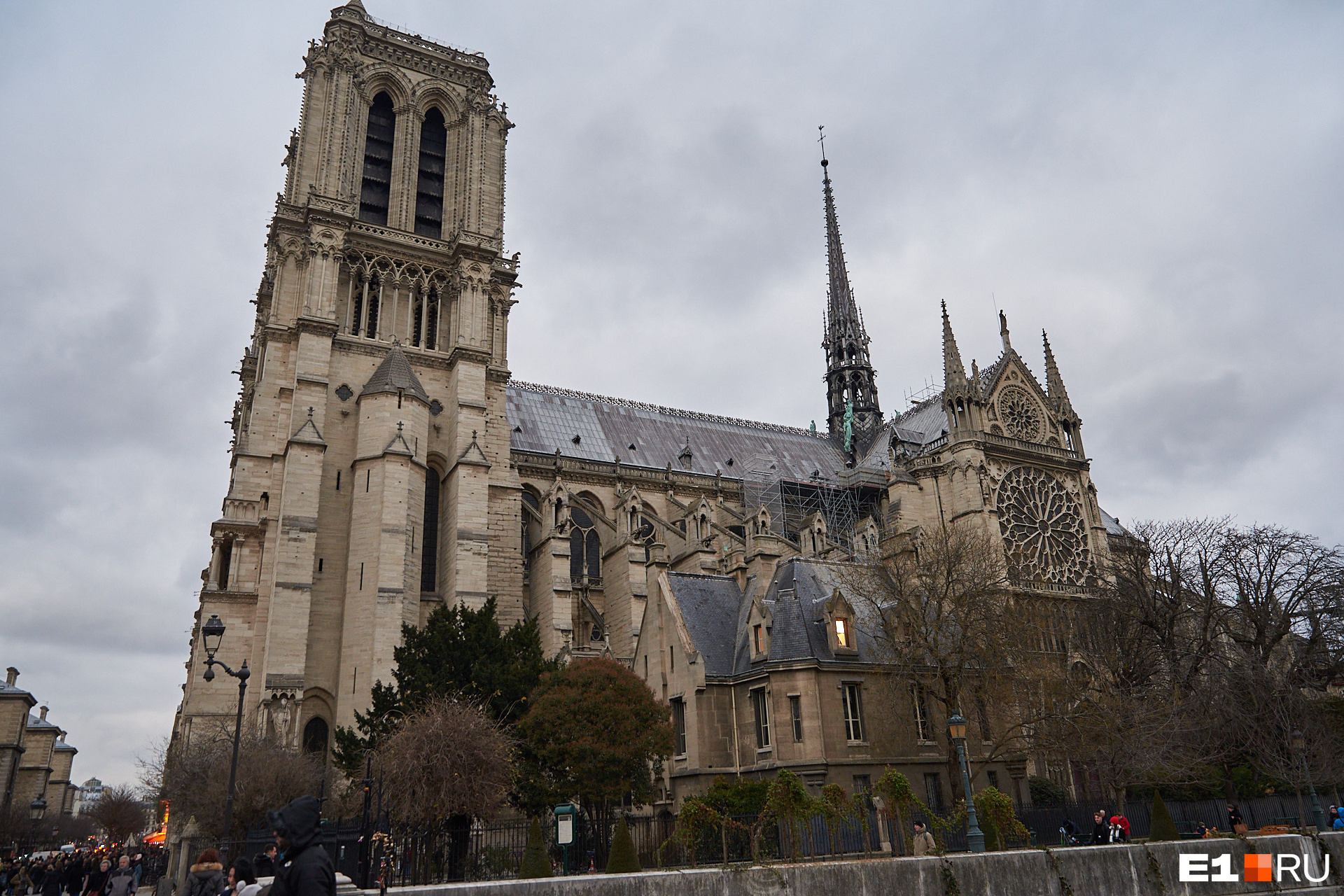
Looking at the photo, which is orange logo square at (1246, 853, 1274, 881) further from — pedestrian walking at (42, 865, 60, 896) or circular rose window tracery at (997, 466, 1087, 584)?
circular rose window tracery at (997, 466, 1087, 584)

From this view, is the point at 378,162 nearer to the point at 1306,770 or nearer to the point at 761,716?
the point at 761,716

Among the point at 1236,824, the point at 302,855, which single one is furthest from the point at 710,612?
the point at 302,855

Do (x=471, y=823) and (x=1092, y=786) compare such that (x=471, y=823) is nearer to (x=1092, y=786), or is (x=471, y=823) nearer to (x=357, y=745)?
(x=357, y=745)

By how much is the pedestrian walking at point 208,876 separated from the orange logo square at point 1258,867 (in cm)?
1255

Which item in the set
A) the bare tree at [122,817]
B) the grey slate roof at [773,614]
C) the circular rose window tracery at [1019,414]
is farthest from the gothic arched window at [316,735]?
the bare tree at [122,817]

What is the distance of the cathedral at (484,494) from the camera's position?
993 inches

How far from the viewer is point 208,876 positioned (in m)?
10.1


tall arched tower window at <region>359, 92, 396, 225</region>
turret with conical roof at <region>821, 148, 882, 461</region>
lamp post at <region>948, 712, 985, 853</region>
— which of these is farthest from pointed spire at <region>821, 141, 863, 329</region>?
lamp post at <region>948, 712, 985, 853</region>

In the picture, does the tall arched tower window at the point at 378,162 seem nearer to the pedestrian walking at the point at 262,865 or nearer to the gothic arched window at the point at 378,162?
the gothic arched window at the point at 378,162

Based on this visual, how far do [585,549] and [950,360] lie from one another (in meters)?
20.2

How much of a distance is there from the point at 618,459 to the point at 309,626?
19.9 metres

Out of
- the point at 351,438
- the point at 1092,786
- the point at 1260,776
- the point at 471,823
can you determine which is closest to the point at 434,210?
the point at 351,438

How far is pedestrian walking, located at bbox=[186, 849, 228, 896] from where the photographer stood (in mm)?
10023

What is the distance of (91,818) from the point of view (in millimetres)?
108750
